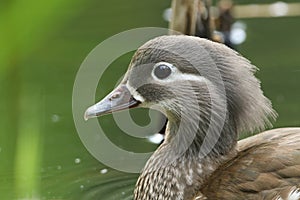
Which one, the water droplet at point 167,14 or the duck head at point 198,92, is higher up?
the duck head at point 198,92

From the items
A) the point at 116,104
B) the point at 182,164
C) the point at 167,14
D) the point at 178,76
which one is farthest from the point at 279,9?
the point at 116,104

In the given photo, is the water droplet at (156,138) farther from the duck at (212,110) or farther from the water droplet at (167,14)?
the water droplet at (167,14)

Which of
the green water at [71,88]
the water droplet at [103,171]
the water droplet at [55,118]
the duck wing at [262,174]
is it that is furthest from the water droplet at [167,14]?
the duck wing at [262,174]

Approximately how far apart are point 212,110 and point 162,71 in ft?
0.96

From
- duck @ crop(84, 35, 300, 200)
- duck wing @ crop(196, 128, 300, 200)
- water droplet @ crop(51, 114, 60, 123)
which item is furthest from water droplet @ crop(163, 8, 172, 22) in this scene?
duck wing @ crop(196, 128, 300, 200)

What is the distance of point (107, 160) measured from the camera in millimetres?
4656

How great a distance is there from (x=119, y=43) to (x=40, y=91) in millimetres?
1101

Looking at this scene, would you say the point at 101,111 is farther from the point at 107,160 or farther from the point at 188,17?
the point at 188,17

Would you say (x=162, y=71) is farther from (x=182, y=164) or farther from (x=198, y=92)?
(x=182, y=164)

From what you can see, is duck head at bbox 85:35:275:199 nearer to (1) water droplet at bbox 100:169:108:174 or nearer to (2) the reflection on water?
(2) the reflection on water

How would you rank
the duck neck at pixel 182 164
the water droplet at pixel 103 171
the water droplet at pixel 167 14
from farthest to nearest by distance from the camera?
the water droplet at pixel 167 14
the water droplet at pixel 103 171
the duck neck at pixel 182 164

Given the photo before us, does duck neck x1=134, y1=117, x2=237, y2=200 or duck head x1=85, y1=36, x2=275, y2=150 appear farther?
duck neck x1=134, y1=117, x2=237, y2=200

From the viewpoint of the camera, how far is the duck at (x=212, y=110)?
316 centimetres

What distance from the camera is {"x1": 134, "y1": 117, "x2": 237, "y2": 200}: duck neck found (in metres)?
3.38
